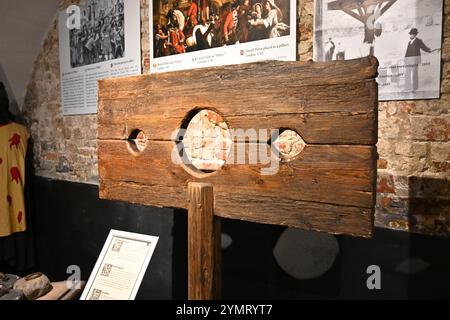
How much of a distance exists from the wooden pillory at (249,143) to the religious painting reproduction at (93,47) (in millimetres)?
1096

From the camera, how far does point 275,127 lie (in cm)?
134

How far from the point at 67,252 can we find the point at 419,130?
3.09m

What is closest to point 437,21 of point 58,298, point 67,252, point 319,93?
point 319,93

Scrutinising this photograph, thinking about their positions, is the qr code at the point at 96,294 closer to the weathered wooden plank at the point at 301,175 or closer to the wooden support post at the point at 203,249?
the wooden support post at the point at 203,249

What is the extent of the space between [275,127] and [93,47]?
2.28 m

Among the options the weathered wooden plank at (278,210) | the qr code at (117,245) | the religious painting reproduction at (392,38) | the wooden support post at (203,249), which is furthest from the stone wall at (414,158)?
the qr code at (117,245)

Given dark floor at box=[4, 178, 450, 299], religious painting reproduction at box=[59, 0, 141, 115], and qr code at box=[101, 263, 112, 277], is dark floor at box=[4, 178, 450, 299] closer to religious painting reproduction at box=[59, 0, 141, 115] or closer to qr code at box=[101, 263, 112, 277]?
qr code at box=[101, 263, 112, 277]

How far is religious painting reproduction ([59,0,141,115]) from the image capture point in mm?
2762

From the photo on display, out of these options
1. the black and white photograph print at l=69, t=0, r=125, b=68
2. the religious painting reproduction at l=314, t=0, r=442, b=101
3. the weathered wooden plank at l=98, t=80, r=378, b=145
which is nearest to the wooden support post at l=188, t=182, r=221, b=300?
the weathered wooden plank at l=98, t=80, r=378, b=145

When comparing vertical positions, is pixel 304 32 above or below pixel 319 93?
above

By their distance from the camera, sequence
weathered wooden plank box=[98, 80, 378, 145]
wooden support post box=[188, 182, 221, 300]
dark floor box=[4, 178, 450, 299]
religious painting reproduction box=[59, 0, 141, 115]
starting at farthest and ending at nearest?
1. religious painting reproduction box=[59, 0, 141, 115]
2. dark floor box=[4, 178, 450, 299]
3. wooden support post box=[188, 182, 221, 300]
4. weathered wooden plank box=[98, 80, 378, 145]

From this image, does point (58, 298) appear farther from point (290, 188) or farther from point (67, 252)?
point (290, 188)

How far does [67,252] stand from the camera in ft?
11.3

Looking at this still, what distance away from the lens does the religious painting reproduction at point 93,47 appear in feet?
9.06
